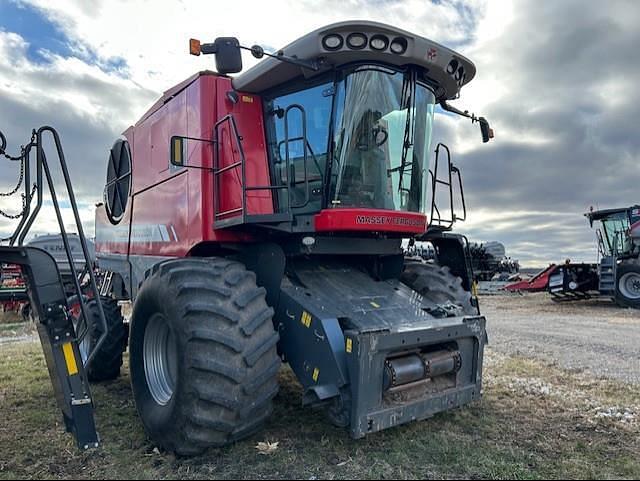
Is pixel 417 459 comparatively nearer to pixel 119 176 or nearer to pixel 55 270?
pixel 55 270

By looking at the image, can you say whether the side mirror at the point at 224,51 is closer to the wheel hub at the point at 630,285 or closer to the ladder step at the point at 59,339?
the ladder step at the point at 59,339

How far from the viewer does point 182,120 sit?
212 inches

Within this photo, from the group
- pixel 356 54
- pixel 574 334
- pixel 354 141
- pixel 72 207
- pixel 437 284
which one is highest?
pixel 356 54

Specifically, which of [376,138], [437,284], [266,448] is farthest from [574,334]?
[266,448]

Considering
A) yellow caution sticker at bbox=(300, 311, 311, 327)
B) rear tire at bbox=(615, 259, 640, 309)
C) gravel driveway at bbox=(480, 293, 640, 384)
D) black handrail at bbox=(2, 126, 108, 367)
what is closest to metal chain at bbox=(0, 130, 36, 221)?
black handrail at bbox=(2, 126, 108, 367)

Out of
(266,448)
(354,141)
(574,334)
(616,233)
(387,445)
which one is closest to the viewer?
(266,448)

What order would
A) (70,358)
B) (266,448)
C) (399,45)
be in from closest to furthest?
(70,358) → (266,448) → (399,45)

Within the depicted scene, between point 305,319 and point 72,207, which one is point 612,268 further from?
point 72,207

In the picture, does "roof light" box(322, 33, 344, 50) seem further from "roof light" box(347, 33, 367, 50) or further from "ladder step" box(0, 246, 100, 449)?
"ladder step" box(0, 246, 100, 449)

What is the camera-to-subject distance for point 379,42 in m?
4.20

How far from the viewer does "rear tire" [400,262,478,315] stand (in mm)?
5453

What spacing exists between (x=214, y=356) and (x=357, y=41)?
2712 mm

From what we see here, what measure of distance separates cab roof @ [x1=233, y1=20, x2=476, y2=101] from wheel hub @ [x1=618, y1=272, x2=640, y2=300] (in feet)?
48.6

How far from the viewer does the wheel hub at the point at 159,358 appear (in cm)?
457
